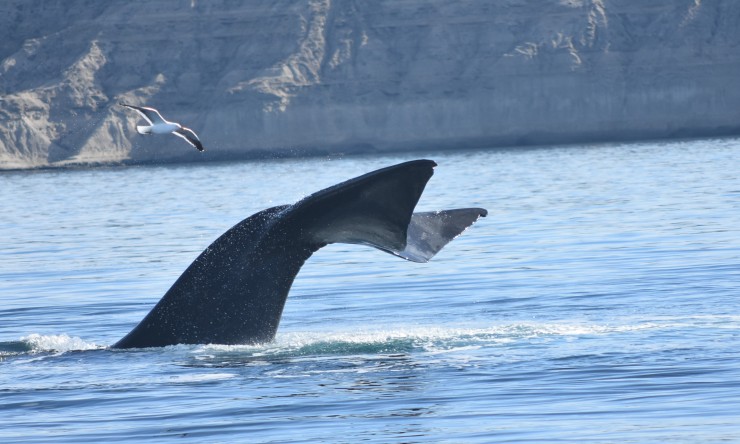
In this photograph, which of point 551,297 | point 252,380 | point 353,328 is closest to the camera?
point 252,380

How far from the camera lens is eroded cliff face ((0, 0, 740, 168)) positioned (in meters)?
92.3

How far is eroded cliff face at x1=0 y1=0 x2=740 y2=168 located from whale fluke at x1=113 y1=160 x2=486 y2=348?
8105cm

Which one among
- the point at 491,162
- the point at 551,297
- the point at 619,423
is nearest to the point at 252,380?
the point at 619,423

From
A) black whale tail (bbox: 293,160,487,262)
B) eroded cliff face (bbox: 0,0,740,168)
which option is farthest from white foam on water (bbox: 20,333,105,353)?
eroded cliff face (bbox: 0,0,740,168)

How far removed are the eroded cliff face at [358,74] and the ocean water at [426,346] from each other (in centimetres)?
6386

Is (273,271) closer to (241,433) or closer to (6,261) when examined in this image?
(241,433)

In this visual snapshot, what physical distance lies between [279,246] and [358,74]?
88.2 m

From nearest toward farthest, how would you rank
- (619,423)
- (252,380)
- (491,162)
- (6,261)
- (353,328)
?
(619,423)
(252,380)
(353,328)
(6,261)
(491,162)

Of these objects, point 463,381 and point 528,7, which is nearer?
point 463,381

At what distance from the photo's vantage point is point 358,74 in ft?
319

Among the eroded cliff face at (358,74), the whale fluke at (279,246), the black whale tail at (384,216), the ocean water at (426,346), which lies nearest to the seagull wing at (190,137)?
the ocean water at (426,346)

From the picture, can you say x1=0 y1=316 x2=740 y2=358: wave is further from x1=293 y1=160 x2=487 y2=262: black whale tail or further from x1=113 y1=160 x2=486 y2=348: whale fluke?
x1=293 y1=160 x2=487 y2=262: black whale tail

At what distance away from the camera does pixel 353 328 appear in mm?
13609

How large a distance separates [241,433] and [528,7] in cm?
9224
